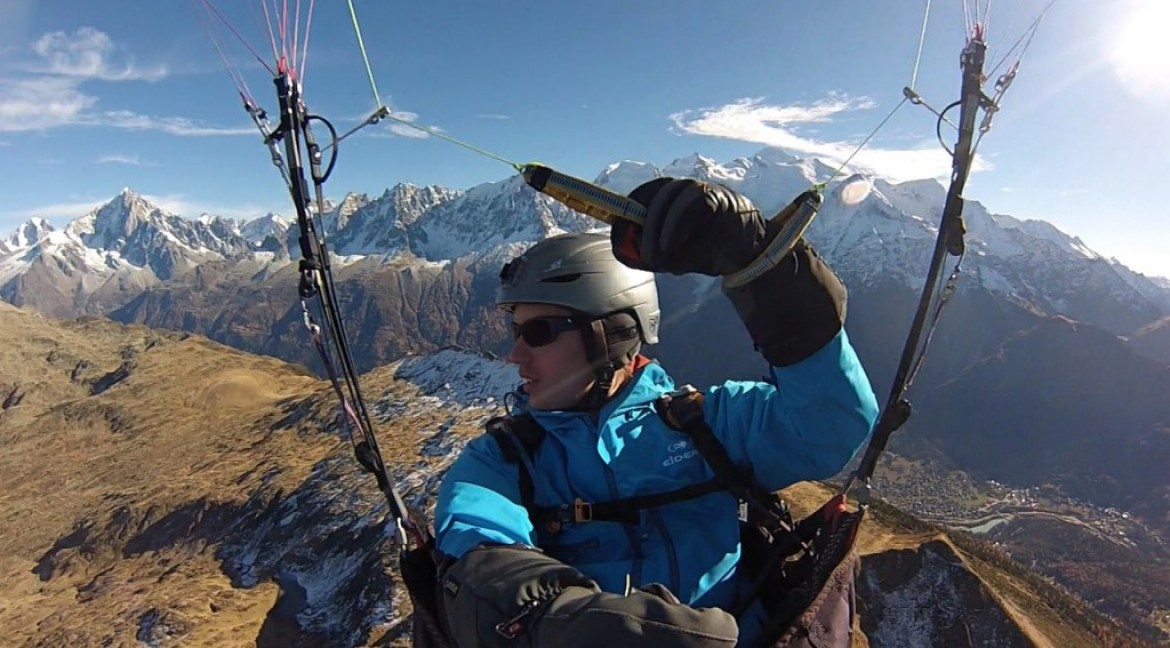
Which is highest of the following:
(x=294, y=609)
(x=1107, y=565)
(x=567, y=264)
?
(x=567, y=264)

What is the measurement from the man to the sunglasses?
0.03ft

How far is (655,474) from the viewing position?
4.01m

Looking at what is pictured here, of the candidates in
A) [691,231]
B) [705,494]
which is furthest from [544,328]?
[691,231]

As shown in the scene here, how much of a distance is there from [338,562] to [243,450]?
2366 centimetres

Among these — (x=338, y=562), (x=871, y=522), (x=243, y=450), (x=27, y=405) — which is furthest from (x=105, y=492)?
(x=871, y=522)

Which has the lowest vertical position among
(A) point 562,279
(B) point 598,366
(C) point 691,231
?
(B) point 598,366

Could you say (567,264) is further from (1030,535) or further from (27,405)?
(1030,535)

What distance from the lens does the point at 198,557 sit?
94.5 ft

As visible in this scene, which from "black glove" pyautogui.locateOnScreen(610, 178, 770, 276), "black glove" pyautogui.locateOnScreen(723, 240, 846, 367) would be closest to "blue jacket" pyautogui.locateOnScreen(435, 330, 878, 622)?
"black glove" pyautogui.locateOnScreen(723, 240, 846, 367)

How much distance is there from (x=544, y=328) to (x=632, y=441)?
3.35ft

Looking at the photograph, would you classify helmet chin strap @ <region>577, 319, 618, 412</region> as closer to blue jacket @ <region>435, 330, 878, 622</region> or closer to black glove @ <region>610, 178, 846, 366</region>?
blue jacket @ <region>435, 330, 878, 622</region>

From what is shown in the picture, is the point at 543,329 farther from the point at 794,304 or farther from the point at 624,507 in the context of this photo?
the point at 794,304

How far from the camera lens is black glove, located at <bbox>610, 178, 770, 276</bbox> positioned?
3.00 m

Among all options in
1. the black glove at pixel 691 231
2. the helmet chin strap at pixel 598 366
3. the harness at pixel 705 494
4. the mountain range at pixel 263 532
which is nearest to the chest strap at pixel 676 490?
the harness at pixel 705 494
